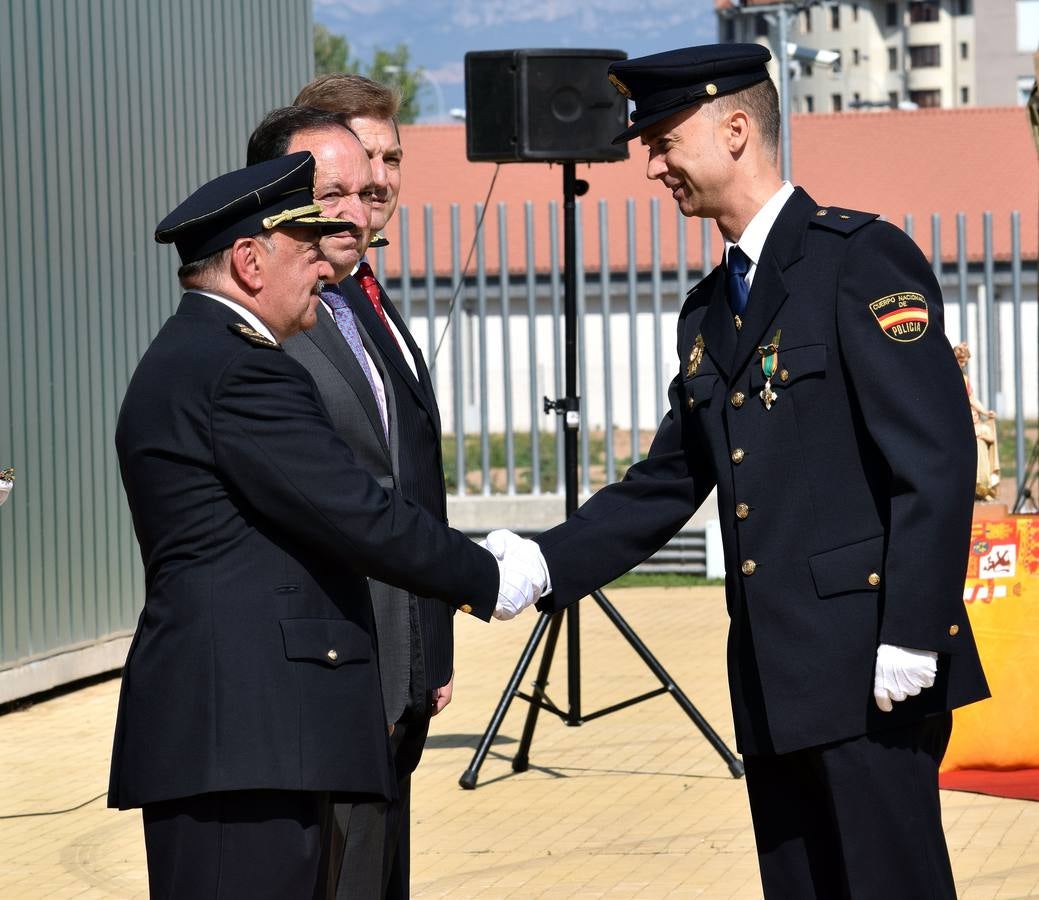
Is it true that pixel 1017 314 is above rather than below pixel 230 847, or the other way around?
above

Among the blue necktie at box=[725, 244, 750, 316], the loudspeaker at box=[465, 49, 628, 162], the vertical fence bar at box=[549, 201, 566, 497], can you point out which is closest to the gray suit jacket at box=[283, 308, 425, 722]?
the blue necktie at box=[725, 244, 750, 316]

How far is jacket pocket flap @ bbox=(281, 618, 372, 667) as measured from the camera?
304 centimetres

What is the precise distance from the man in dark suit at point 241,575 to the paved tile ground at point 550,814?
250 cm

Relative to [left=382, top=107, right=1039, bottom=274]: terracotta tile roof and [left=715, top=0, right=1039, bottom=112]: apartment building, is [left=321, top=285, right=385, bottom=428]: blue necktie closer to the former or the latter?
[left=382, top=107, right=1039, bottom=274]: terracotta tile roof

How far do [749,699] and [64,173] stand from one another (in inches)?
257

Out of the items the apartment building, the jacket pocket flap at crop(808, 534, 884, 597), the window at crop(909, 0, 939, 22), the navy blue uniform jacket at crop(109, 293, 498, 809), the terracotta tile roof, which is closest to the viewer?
the navy blue uniform jacket at crop(109, 293, 498, 809)

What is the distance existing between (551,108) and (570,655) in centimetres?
226

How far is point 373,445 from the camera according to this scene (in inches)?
146

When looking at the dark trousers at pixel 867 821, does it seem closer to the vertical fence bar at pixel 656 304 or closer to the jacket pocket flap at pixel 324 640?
the jacket pocket flap at pixel 324 640

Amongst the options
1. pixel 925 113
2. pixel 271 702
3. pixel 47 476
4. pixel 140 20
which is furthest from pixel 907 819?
pixel 925 113

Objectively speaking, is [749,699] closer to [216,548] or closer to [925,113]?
[216,548]

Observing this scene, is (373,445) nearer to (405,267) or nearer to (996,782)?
(996,782)

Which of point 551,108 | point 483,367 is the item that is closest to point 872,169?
point 483,367

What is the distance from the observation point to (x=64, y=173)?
360 inches
